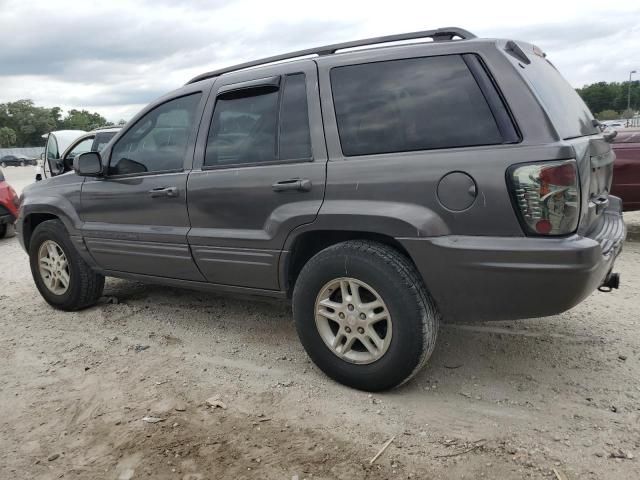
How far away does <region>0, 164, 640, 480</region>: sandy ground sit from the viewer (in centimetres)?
245

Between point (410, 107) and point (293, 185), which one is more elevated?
point (410, 107)

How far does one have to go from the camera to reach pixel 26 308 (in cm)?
506

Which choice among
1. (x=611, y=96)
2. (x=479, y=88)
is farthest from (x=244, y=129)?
(x=611, y=96)

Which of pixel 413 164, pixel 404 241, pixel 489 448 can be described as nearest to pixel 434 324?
pixel 404 241

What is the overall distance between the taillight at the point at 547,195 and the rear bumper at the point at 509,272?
0.07 meters

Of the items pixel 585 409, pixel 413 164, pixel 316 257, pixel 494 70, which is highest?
pixel 494 70

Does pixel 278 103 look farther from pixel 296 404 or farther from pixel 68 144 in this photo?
pixel 68 144

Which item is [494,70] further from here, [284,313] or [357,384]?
[284,313]

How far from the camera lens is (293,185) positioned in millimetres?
3123

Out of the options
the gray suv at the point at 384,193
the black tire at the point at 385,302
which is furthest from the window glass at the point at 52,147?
the black tire at the point at 385,302

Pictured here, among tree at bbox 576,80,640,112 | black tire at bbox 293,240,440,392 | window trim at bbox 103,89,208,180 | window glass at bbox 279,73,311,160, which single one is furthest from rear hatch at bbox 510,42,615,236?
tree at bbox 576,80,640,112

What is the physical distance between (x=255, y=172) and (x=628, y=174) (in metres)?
5.25

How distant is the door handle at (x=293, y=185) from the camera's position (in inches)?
122

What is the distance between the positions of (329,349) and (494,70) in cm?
174
